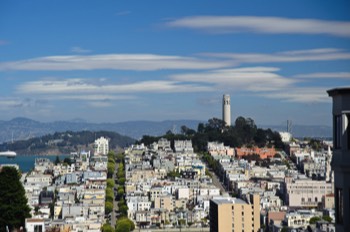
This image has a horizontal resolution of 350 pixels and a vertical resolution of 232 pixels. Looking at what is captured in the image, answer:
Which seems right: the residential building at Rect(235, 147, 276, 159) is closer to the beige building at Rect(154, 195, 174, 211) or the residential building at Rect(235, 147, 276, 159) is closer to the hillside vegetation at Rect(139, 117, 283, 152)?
the hillside vegetation at Rect(139, 117, 283, 152)

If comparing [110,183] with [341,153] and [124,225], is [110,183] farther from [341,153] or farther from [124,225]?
[341,153]

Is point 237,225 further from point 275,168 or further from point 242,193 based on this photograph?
point 275,168

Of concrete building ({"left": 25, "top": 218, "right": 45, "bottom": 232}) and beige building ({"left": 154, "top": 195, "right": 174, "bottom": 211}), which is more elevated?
concrete building ({"left": 25, "top": 218, "right": 45, "bottom": 232})

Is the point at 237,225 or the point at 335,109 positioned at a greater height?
the point at 335,109

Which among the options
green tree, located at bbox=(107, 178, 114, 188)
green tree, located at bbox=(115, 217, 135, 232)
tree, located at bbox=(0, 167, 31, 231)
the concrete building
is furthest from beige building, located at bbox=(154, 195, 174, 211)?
the concrete building

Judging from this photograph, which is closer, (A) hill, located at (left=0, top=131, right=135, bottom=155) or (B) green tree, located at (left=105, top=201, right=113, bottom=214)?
(B) green tree, located at (left=105, top=201, right=113, bottom=214)

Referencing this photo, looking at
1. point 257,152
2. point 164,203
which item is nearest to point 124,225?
point 164,203

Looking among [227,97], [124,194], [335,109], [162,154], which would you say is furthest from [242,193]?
[335,109]
